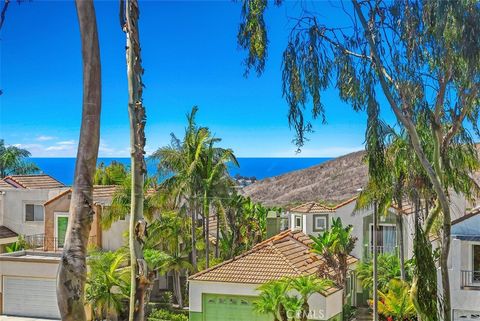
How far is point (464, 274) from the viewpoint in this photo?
24.8 meters

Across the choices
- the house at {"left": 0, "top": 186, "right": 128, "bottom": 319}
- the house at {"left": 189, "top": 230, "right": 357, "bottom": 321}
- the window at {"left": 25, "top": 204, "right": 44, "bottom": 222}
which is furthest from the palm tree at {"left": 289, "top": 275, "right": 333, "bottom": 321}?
the window at {"left": 25, "top": 204, "right": 44, "bottom": 222}

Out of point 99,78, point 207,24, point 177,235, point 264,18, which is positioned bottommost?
point 177,235

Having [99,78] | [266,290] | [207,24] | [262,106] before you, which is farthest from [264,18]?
[262,106]

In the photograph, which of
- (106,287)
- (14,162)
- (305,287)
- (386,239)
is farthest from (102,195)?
(14,162)

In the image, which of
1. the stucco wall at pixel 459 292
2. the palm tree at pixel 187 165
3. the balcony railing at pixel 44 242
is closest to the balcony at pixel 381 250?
the palm tree at pixel 187 165

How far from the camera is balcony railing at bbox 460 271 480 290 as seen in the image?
2470 centimetres

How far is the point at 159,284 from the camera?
37.2 m

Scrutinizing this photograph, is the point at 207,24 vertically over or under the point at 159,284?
over

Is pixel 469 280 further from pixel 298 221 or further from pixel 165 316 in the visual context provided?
pixel 298 221

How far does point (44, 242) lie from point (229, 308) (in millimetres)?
14585

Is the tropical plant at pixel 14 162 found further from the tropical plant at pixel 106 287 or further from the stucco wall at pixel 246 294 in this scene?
the stucco wall at pixel 246 294

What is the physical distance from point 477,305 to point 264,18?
13768mm

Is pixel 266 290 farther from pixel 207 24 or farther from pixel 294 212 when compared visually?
pixel 207 24

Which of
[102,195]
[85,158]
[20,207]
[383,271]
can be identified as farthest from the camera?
[20,207]
